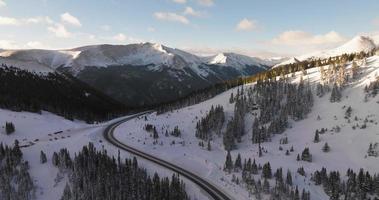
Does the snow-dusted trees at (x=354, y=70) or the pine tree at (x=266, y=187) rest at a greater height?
the snow-dusted trees at (x=354, y=70)

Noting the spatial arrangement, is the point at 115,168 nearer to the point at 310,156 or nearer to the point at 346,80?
the point at 310,156

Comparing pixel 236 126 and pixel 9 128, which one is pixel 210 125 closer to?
pixel 236 126

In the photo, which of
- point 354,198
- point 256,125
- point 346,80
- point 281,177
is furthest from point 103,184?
point 346,80

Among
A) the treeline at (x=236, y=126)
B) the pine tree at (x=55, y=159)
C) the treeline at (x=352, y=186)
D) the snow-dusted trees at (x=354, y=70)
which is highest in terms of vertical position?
the snow-dusted trees at (x=354, y=70)

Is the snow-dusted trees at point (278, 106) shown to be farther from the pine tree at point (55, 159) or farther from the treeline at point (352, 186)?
the pine tree at point (55, 159)

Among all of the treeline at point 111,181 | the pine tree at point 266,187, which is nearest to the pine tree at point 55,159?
the treeline at point 111,181

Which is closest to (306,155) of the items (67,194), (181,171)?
(181,171)
